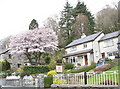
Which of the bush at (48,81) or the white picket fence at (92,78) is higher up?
the white picket fence at (92,78)

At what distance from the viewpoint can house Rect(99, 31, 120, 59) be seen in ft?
94.2

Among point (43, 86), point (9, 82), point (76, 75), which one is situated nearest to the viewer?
point (76, 75)

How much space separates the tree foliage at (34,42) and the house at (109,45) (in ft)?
27.6

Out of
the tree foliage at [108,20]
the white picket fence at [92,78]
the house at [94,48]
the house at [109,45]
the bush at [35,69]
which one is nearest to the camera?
the white picket fence at [92,78]

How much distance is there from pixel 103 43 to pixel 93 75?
67.1 ft

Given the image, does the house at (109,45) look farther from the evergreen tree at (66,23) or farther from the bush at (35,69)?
the evergreen tree at (66,23)

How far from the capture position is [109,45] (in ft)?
98.1

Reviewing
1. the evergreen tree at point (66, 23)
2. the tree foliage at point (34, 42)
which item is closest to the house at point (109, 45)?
the tree foliage at point (34, 42)

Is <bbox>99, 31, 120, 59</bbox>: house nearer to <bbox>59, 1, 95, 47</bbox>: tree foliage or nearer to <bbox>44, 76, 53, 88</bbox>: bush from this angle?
<bbox>59, 1, 95, 47</bbox>: tree foliage

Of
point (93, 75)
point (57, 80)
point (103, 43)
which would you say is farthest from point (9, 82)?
point (103, 43)

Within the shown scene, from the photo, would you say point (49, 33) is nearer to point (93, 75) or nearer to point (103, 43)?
point (103, 43)

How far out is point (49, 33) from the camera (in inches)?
1373

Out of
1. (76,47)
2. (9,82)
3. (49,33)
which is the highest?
(49,33)

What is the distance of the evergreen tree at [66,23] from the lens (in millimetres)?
44022
